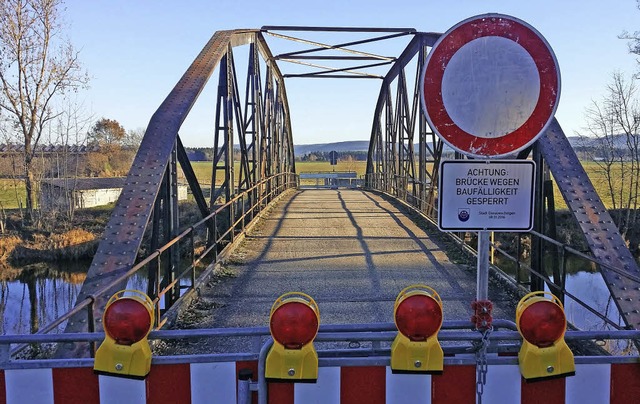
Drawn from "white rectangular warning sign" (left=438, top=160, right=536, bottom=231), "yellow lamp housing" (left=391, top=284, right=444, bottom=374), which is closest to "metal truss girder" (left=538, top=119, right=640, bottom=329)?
"white rectangular warning sign" (left=438, top=160, right=536, bottom=231)

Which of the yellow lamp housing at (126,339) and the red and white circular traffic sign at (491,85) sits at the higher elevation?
the red and white circular traffic sign at (491,85)

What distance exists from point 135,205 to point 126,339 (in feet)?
8.50

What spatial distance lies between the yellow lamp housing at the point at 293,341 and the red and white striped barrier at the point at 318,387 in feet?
0.35

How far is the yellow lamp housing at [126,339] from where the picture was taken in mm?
2273

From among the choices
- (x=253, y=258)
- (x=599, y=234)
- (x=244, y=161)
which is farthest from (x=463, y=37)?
(x=244, y=161)

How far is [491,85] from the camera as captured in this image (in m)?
2.63

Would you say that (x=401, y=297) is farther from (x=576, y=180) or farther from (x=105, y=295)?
(x=576, y=180)

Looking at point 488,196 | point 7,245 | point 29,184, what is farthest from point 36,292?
point 488,196

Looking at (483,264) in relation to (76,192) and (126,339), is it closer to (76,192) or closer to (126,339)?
(126,339)

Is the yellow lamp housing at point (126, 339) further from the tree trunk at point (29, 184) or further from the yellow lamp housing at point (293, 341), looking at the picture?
the tree trunk at point (29, 184)

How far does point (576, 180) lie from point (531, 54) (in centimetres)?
258

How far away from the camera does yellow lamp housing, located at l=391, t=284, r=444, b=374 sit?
7.48 ft

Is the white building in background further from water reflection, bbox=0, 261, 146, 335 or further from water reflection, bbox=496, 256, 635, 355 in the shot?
water reflection, bbox=496, 256, 635, 355

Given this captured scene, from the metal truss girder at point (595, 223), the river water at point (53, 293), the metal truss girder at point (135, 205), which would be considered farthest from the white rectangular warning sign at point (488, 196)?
the river water at point (53, 293)
